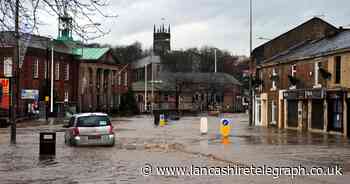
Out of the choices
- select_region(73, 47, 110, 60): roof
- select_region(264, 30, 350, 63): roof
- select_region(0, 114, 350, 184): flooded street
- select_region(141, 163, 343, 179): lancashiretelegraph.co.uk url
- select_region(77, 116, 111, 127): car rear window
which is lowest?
select_region(0, 114, 350, 184): flooded street

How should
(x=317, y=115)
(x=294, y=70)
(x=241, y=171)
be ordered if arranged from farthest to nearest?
(x=294, y=70)
(x=317, y=115)
(x=241, y=171)

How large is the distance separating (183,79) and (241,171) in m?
126

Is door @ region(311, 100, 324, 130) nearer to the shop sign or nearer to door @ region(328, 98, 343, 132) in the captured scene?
the shop sign

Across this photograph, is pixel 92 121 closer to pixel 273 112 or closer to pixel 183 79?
pixel 273 112

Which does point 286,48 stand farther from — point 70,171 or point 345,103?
point 70,171

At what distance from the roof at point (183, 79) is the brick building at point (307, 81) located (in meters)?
77.5

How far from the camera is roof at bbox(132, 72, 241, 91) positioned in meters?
143

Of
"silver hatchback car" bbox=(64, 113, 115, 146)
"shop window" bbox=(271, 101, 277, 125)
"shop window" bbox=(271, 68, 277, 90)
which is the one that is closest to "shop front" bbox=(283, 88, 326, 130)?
"shop window" bbox=(271, 68, 277, 90)

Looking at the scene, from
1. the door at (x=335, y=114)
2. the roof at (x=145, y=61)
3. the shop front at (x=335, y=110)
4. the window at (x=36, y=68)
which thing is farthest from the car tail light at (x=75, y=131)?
the roof at (x=145, y=61)

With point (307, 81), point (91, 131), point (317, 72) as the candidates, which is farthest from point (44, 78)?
point (91, 131)

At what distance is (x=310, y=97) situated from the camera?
45781mm

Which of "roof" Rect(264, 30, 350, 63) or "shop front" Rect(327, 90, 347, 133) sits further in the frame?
"roof" Rect(264, 30, 350, 63)

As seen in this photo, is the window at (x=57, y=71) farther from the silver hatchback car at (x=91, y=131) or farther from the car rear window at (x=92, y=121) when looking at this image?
the car rear window at (x=92, y=121)

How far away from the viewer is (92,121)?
29.0 m
